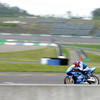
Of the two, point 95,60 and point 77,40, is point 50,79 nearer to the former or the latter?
point 95,60

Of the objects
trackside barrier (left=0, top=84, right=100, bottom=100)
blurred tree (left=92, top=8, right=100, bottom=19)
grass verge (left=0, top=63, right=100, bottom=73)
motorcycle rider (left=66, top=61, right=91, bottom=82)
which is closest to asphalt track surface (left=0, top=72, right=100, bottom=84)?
grass verge (left=0, top=63, right=100, bottom=73)

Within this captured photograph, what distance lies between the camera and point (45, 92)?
6.55 m

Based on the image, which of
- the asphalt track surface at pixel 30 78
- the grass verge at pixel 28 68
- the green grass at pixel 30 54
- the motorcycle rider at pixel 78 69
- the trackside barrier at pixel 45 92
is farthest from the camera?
the green grass at pixel 30 54

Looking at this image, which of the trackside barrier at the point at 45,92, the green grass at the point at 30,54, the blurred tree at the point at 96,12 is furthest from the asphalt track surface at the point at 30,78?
the blurred tree at the point at 96,12

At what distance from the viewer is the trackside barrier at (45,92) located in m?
6.51

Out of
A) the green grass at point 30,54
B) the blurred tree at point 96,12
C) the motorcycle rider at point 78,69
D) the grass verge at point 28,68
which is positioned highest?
the blurred tree at point 96,12

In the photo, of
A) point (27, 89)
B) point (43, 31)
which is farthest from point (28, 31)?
point (27, 89)

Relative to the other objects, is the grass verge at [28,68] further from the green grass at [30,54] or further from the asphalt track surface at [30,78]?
the green grass at [30,54]

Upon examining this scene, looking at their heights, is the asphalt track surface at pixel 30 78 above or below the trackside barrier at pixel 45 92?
below

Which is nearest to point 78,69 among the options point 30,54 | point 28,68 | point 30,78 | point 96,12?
point 30,78

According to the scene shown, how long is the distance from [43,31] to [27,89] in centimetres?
5373

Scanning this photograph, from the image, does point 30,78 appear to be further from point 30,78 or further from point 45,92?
point 45,92

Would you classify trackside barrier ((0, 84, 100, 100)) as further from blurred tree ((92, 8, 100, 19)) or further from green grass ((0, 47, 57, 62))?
blurred tree ((92, 8, 100, 19))

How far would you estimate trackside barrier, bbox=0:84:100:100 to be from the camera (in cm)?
651
